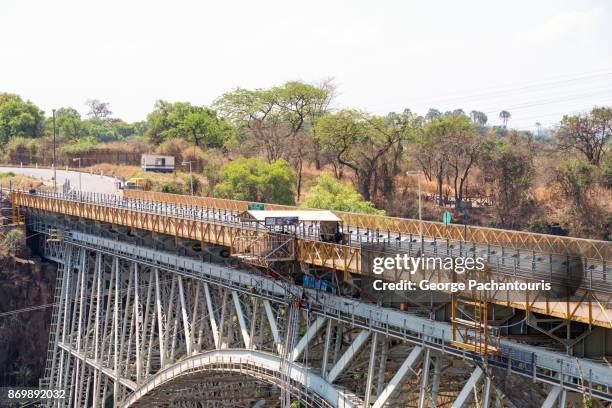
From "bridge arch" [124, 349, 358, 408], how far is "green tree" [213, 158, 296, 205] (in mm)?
35518

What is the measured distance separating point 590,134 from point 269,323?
6212cm

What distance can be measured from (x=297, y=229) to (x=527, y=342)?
571 inches

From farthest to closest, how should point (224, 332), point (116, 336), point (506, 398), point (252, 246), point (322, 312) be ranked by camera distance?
point (116, 336) → point (224, 332) → point (252, 246) → point (322, 312) → point (506, 398)

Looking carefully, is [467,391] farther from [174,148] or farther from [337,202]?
[174,148]

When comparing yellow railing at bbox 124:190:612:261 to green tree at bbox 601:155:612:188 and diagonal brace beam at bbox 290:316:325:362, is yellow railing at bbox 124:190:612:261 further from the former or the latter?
green tree at bbox 601:155:612:188

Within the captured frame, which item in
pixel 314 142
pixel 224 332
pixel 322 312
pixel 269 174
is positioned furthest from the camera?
pixel 314 142

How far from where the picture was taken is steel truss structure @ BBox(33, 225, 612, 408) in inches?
992

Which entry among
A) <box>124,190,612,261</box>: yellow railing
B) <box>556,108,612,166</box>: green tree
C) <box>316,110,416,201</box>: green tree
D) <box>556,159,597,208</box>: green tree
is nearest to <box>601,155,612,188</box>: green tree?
<box>556,159,597,208</box>: green tree

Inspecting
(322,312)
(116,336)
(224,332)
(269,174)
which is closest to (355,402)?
(322,312)

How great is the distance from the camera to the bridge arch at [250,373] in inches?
1219

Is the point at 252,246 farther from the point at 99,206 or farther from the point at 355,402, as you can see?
the point at 99,206

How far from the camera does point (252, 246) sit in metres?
34.3

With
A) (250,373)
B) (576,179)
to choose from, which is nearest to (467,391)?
(250,373)

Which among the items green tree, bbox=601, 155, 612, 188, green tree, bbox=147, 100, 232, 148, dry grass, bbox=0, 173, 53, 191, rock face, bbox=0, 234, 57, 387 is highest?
green tree, bbox=147, 100, 232, 148
